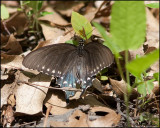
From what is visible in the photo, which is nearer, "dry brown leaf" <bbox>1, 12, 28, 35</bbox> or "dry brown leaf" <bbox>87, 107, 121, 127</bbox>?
"dry brown leaf" <bbox>87, 107, 121, 127</bbox>

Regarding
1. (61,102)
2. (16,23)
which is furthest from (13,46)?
(61,102)

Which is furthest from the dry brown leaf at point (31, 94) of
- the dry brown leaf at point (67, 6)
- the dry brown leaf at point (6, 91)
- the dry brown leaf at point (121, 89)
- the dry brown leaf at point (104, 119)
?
the dry brown leaf at point (67, 6)

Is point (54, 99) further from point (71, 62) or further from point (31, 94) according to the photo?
point (71, 62)

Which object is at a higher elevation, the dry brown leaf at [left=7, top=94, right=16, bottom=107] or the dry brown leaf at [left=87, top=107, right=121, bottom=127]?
the dry brown leaf at [left=7, top=94, right=16, bottom=107]

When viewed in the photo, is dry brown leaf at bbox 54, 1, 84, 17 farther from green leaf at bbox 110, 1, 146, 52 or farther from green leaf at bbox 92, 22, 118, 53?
green leaf at bbox 110, 1, 146, 52

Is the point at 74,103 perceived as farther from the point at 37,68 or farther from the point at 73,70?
the point at 37,68

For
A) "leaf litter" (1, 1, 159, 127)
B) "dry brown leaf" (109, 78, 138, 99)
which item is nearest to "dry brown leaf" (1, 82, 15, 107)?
"leaf litter" (1, 1, 159, 127)
